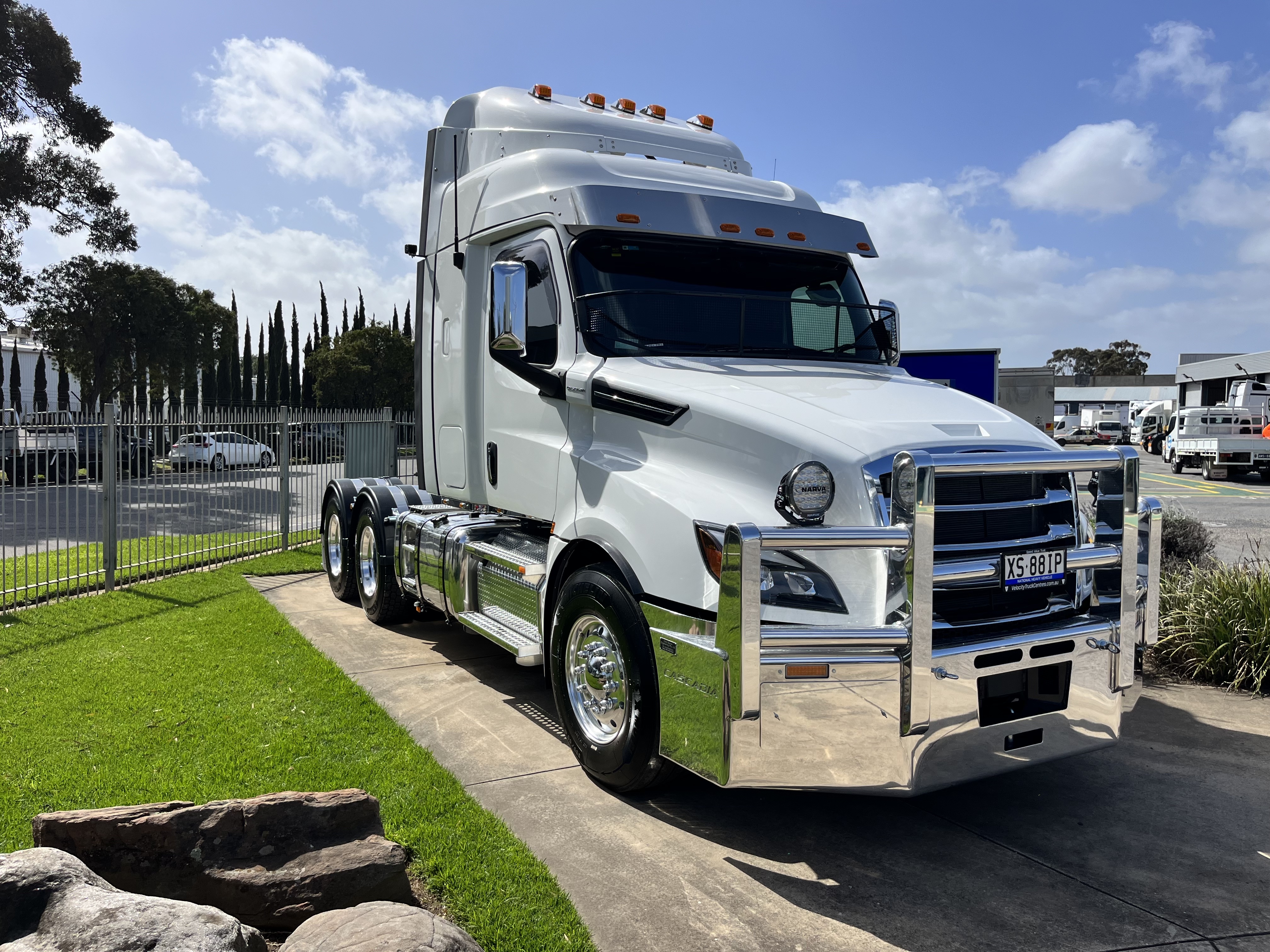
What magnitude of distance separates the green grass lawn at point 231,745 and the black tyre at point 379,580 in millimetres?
759

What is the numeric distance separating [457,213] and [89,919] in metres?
5.31

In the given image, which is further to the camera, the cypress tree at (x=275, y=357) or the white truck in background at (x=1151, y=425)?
the cypress tree at (x=275, y=357)

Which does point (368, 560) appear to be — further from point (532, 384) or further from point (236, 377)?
point (236, 377)

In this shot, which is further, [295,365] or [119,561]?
[295,365]

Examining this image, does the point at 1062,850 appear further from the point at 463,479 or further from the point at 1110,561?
the point at 463,479

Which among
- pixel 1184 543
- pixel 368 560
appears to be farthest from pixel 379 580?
pixel 1184 543

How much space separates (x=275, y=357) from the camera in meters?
65.7

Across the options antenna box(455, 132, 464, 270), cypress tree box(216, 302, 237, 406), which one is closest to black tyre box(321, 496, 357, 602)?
antenna box(455, 132, 464, 270)

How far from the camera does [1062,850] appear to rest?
170 inches

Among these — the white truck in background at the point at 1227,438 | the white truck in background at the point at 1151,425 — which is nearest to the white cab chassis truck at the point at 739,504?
the white truck in background at the point at 1227,438

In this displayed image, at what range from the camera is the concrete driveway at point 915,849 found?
3.62m

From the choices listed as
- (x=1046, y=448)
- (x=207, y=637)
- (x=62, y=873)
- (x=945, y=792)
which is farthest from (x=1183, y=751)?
(x=207, y=637)

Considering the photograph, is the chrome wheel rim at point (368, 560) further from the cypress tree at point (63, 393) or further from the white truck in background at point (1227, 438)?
the cypress tree at point (63, 393)

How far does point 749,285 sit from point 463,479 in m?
2.53
